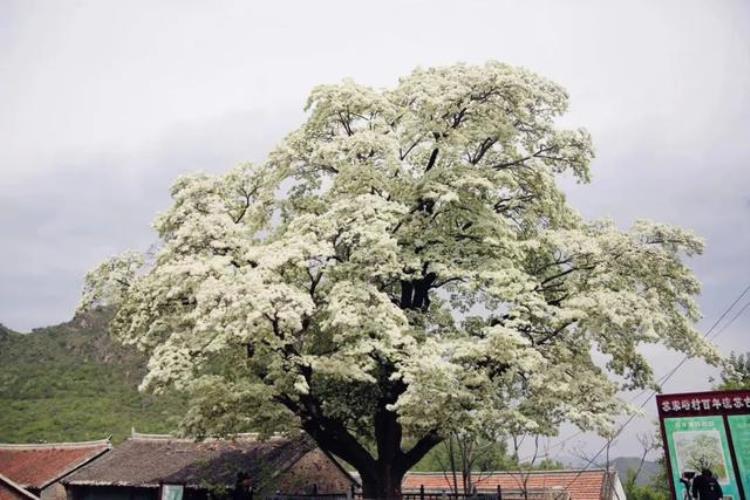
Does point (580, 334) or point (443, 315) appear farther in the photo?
point (443, 315)

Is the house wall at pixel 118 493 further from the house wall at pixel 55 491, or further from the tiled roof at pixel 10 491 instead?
the tiled roof at pixel 10 491

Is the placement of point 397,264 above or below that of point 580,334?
above

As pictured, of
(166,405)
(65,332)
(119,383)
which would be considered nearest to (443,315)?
(166,405)

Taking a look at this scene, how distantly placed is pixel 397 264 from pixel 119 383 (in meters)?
52.1

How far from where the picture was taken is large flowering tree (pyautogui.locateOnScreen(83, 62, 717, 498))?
16.9m

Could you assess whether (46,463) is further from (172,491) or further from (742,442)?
(742,442)

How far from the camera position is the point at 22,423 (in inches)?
2082

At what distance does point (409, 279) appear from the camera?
18.5m

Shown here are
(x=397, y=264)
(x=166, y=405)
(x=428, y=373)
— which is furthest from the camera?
(x=166, y=405)

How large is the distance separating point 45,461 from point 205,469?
13438 mm

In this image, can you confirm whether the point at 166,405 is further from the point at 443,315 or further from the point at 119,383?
the point at 443,315

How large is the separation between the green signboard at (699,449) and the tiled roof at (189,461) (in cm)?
1746

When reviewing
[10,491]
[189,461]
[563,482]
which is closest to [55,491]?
[189,461]

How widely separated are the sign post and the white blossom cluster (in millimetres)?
2471
